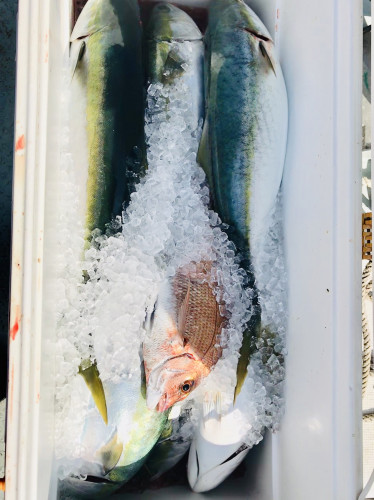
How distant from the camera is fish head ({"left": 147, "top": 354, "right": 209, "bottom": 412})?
1281 mm

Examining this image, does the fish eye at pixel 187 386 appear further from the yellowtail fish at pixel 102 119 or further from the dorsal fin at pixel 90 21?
the dorsal fin at pixel 90 21

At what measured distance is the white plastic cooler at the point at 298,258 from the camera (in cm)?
101

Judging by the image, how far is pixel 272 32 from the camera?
1533mm

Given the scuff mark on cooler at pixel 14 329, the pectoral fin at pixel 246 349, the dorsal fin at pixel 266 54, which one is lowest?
the pectoral fin at pixel 246 349

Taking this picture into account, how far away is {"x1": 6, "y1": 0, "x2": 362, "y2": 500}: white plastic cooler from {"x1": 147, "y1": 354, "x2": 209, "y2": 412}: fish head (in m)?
0.28

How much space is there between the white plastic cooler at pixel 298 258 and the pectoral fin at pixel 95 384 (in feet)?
0.38

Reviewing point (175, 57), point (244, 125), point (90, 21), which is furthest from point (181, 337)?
point (90, 21)

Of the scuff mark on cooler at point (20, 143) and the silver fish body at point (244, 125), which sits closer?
the scuff mark on cooler at point (20, 143)

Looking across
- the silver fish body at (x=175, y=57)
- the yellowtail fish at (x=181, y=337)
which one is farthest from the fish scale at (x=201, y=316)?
the silver fish body at (x=175, y=57)

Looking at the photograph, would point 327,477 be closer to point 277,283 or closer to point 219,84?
point 277,283

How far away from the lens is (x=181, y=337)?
132cm

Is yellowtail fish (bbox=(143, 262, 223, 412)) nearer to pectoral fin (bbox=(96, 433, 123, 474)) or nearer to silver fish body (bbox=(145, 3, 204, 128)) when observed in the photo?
pectoral fin (bbox=(96, 433, 123, 474))

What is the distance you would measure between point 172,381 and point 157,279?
303 millimetres

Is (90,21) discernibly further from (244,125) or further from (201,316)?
(201,316)
